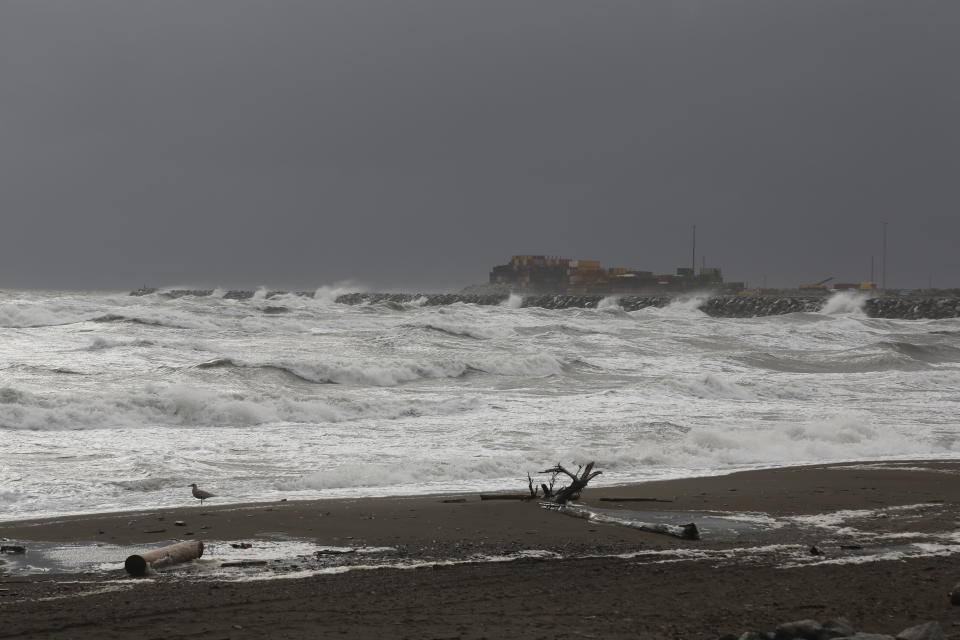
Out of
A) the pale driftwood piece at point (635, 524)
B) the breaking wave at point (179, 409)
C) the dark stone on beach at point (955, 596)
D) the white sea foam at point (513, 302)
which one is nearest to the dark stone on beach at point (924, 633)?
the dark stone on beach at point (955, 596)

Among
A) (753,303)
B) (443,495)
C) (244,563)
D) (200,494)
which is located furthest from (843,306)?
(244,563)

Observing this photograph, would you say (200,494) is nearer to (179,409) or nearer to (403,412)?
(179,409)

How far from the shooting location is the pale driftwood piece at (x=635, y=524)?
6.74m

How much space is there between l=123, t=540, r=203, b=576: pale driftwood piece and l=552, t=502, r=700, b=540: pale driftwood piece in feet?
10.0

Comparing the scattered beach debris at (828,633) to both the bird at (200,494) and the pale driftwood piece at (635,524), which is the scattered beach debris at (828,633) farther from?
the bird at (200,494)

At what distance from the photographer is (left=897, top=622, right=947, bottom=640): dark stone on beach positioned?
386cm

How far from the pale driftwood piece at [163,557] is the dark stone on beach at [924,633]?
4.13m

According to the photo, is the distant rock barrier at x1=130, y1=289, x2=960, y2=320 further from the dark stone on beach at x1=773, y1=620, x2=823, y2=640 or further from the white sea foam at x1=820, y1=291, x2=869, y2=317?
the dark stone on beach at x1=773, y1=620, x2=823, y2=640

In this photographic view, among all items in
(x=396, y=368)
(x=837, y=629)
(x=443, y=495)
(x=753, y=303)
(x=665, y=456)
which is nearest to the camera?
(x=837, y=629)

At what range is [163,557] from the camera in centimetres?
571

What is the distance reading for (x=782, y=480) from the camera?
10.2 m

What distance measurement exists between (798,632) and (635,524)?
319 centimetres

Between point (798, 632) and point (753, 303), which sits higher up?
point (753, 303)

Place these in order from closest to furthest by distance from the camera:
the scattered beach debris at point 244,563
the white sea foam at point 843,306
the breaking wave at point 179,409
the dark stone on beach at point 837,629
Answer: the dark stone on beach at point 837,629, the scattered beach debris at point 244,563, the breaking wave at point 179,409, the white sea foam at point 843,306
